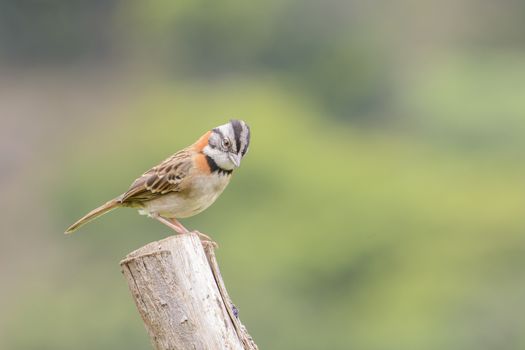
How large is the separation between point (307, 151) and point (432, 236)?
579 cm

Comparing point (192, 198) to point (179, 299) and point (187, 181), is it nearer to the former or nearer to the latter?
point (187, 181)

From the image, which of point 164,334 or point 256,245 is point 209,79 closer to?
point 256,245

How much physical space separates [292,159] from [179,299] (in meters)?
19.9

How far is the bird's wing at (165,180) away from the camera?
841 cm

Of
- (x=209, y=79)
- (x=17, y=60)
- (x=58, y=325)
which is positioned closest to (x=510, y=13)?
(x=209, y=79)

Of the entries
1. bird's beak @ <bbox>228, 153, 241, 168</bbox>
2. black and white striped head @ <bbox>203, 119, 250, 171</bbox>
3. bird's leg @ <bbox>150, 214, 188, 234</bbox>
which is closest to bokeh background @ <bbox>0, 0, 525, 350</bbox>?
bird's leg @ <bbox>150, 214, 188, 234</bbox>

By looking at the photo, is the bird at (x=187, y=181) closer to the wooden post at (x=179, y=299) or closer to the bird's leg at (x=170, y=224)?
the bird's leg at (x=170, y=224)

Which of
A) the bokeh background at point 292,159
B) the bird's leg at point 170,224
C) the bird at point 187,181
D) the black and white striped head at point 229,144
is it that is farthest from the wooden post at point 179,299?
the bokeh background at point 292,159

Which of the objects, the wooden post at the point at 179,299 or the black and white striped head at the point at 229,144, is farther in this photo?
the black and white striped head at the point at 229,144

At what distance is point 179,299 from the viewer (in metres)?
6.22

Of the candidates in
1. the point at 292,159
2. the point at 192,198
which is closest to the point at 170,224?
the point at 192,198

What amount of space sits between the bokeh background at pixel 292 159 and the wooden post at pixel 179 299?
10417 millimetres

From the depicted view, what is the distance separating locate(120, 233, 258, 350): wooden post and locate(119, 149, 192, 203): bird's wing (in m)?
2.05

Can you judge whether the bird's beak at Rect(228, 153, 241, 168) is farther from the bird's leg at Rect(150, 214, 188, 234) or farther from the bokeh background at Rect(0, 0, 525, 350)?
the bokeh background at Rect(0, 0, 525, 350)
